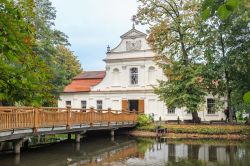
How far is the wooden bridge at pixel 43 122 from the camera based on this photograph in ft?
44.8

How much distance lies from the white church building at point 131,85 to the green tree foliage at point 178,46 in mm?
5500

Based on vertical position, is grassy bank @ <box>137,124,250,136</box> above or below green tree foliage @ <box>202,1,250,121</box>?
below

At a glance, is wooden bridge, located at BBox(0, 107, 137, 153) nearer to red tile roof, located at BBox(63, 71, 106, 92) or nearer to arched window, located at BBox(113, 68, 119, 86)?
arched window, located at BBox(113, 68, 119, 86)

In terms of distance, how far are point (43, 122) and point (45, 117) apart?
356mm

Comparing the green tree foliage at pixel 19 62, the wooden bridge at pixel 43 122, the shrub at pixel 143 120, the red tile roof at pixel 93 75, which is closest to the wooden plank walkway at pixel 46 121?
the wooden bridge at pixel 43 122

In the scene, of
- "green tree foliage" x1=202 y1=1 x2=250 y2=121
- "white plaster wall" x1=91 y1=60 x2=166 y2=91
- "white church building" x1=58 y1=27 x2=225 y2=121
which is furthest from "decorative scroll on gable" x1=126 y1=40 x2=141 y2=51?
"green tree foliage" x1=202 y1=1 x2=250 y2=121

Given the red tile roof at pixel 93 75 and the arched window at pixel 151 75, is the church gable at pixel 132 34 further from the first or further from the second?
the red tile roof at pixel 93 75

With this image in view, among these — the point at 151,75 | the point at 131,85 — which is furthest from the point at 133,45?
the point at 131,85

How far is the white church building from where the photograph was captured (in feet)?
114

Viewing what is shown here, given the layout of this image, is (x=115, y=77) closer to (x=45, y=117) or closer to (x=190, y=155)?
(x=45, y=117)

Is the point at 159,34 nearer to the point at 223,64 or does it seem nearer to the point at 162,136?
the point at 223,64

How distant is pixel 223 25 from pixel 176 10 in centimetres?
538

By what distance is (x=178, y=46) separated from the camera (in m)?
28.9

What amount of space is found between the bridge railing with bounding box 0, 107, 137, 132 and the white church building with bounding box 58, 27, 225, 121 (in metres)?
10.6
